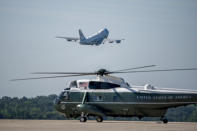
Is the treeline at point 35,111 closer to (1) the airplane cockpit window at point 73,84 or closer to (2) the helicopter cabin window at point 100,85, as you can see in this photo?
(1) the airplane cockpit window at point 73,84

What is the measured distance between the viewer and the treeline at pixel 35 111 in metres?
87.2

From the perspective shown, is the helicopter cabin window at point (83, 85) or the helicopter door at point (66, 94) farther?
the helicopter door at point (66, 94)

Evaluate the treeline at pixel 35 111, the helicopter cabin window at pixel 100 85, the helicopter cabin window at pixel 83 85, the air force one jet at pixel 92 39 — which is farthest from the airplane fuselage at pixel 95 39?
the helicopter cabin window at pixel 100 85

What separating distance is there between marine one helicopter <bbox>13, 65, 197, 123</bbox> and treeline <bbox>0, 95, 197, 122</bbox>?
A: 109ft

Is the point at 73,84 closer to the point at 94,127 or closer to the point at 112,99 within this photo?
the point at 112,99

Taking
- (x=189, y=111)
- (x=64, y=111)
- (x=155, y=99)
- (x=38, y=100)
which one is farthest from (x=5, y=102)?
(x=155, y=99)

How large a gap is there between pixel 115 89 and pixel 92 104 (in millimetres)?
2487

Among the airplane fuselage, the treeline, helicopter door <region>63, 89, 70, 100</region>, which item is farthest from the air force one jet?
helicopter door <region>63, 89, 70, 100</region>

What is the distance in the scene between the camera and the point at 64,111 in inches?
2029

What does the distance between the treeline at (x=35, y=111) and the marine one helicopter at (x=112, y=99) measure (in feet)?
109

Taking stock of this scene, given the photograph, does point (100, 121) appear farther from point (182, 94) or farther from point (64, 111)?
point (182, 94)

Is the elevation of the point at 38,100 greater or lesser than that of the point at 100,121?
greater

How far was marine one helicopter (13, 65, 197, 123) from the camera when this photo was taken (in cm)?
4681

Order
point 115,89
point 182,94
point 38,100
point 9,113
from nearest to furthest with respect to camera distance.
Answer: point 182,94 < point 115,89 < point 9,113 < point 38,100
